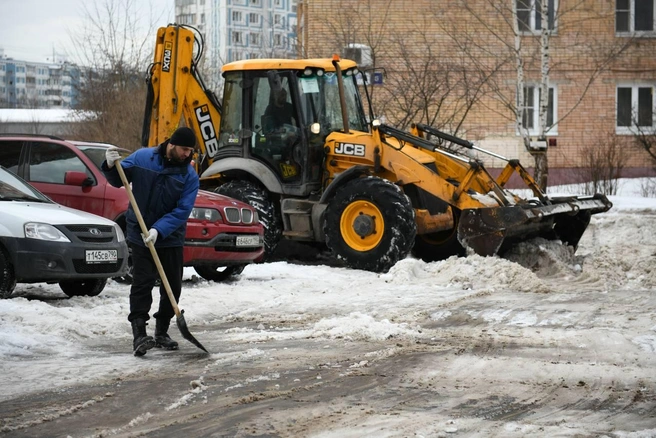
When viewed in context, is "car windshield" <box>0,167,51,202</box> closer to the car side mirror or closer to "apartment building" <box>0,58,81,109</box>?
the car side mirror

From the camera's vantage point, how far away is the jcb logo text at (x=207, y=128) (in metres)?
17.2

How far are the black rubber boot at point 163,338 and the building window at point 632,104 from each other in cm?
2621

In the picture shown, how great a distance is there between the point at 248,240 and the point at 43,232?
316 cm

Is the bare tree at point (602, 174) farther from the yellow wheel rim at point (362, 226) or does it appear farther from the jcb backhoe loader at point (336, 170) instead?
the yellow wheel rim at point (362, 226)

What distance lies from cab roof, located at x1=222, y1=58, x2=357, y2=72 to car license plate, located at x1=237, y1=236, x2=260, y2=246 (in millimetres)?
2913

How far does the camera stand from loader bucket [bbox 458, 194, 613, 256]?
13992 mm

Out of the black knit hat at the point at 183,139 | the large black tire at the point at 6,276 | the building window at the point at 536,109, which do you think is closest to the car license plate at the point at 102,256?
the large black tire at the point at 6,276

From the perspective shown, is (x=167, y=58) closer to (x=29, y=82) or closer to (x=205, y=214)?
(x=205, y=214)

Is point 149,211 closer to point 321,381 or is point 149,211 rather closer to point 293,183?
point 321,381

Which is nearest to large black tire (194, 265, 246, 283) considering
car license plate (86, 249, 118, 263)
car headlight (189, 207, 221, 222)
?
car headlight (189, 207, 221, 222)

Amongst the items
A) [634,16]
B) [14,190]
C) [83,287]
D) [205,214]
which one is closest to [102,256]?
[83,287]

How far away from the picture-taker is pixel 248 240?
45.6 feet

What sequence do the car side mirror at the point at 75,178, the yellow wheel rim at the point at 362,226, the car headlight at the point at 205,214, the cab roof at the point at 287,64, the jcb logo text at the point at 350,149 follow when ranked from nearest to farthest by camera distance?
the car side mirror at the point at 75,178, the car headlight at the point at 205,214, the yellow wheel rim at the point at 362,226, the jcb logo text at the point at 350,149, the cab roof at the point at 287,64

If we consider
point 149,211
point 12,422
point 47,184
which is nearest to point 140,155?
point 149,211
